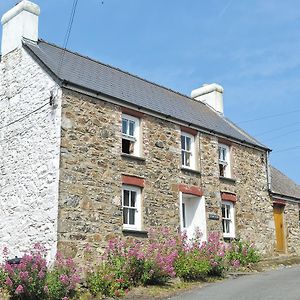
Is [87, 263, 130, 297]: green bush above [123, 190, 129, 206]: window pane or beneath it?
beneath

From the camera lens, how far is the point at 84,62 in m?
20.6

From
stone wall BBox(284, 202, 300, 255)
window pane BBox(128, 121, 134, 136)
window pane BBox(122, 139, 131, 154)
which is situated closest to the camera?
window pane BBox(122, 139, 131, 154)

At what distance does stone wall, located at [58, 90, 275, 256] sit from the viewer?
619 inches

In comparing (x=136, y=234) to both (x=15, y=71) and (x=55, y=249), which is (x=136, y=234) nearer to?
(x=55, y=249)

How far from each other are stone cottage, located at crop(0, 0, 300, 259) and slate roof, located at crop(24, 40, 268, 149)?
82 mm

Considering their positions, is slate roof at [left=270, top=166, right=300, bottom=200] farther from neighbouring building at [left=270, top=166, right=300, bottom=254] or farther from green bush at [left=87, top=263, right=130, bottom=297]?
green bush at [left=87, top=263, right=130, bottom=297]

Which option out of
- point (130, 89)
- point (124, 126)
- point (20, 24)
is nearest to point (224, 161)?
point (130, 89)

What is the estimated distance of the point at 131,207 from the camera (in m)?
17.6

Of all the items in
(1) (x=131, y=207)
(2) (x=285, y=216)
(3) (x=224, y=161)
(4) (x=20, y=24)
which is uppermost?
(4) (x=20, y=24)

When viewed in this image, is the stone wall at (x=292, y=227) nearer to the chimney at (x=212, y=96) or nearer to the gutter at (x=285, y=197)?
the gutter at (x=285, y=197)

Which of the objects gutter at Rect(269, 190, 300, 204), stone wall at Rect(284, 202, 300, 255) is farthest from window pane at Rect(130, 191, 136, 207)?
stone wall at Rect(284, 202, 300, 255)

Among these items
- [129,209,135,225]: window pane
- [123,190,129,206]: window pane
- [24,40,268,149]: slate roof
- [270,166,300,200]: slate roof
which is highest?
[24,40,268,149]: slate roof

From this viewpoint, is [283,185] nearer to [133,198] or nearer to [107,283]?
[133,198]

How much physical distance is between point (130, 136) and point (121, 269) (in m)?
5.20
